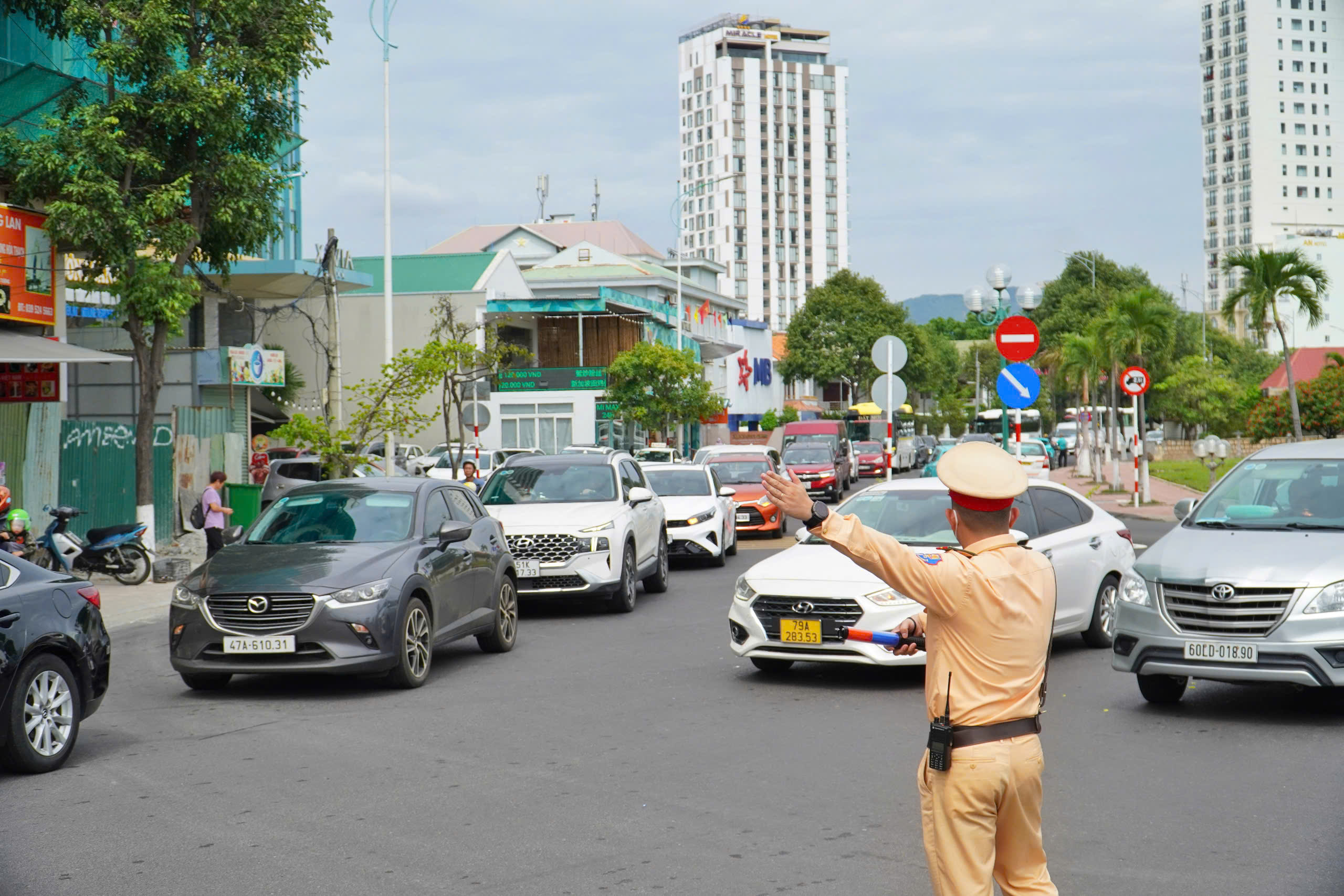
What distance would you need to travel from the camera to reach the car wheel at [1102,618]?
1234cm

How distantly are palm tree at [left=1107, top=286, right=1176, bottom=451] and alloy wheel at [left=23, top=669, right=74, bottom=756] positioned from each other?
36.9 m

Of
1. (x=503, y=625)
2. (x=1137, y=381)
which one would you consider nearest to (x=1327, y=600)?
(x=503, y=625)

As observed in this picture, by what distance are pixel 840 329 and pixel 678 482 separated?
7062 centimetres

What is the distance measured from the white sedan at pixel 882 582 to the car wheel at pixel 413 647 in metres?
2.41

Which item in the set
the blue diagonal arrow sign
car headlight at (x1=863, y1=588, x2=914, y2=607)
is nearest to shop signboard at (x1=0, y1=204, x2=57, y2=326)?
the blue diagonal arrow sign

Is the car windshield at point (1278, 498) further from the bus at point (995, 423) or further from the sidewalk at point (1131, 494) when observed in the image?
the bus at point (995, 423)

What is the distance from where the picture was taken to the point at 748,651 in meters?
10.7

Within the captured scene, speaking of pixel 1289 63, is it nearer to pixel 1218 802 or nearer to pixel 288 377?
pixel 288 377

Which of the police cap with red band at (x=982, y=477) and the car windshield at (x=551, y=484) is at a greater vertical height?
the police cap with red band at (x=982, y=477)

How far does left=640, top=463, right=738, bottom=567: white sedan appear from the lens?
69.7 feet

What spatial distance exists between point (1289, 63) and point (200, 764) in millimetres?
159111

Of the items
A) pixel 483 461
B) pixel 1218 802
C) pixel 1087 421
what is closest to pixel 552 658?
pixel 1218 802

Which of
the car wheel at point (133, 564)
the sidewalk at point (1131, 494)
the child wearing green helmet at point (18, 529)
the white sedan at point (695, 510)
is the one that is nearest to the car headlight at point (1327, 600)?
the white sedan at point (695, 510)

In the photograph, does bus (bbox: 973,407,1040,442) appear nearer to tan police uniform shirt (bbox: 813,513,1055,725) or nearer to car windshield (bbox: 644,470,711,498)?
car windshield (bbox: 644,470,711,498)
